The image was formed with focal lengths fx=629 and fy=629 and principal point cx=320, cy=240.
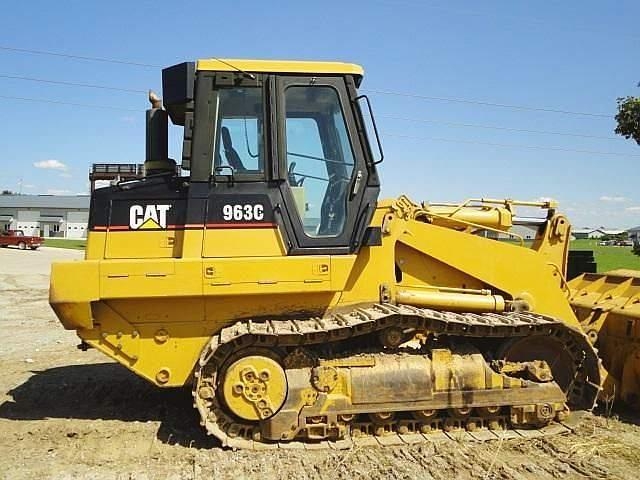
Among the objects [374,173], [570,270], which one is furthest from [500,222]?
[570,270]

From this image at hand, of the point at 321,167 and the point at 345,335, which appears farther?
the point at 321,167

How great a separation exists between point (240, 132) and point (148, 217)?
1.15 meters

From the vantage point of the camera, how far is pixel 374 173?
5.85 metres

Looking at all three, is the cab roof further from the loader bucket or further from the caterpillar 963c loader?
the loader bucket

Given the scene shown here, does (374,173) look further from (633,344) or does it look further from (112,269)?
(633,344)

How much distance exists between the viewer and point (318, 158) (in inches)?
233

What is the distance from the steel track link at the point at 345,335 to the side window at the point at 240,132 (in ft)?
4.73

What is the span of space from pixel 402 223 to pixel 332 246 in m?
0.83

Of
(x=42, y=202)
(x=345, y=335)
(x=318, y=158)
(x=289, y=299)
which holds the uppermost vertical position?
(x=42, y=202)

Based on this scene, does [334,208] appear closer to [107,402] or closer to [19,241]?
[107,402]

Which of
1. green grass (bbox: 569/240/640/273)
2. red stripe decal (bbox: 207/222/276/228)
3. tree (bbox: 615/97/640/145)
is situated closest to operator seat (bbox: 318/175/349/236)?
red stripe decal (bbox: 207/222/276/228)

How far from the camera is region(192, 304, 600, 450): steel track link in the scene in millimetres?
5375

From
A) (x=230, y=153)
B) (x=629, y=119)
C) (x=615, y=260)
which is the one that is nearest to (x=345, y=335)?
(x=230, y=153)

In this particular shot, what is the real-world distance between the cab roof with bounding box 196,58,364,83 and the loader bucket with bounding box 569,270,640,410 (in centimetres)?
363
